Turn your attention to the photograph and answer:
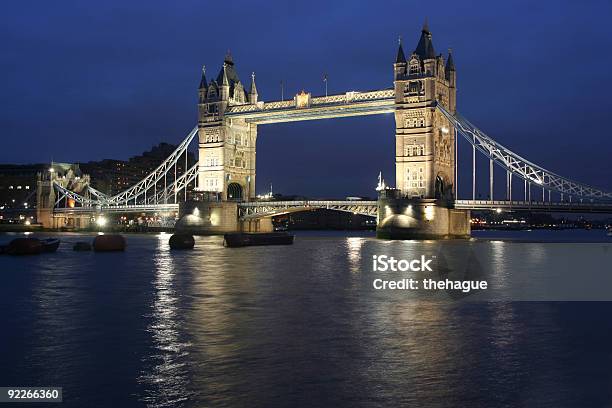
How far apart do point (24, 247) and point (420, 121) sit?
1520 inches

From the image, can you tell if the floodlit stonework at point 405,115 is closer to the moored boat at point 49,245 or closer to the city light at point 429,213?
the city light at point 429,213

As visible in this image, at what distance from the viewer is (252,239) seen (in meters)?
64.9

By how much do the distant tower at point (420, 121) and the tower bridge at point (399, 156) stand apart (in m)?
0.10

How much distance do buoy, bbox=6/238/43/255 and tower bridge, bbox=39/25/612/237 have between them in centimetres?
3130

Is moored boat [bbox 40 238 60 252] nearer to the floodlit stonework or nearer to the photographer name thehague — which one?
the photographer name thehague

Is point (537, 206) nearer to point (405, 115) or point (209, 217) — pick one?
point (405, 115)

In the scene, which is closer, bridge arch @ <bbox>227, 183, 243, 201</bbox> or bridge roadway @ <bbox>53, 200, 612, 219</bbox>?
bridge roadway @ <bbox>53, 200, 612, 219</bbox>

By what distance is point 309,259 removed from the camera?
1737 inches

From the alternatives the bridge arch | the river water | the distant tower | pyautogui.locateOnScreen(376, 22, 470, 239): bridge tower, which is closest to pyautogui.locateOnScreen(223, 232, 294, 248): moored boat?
pyautogui.locateOnScreen(376, 22, 470, 239): bridge tower

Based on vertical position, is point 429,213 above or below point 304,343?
above

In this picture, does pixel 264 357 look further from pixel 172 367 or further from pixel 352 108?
pixel 352 108

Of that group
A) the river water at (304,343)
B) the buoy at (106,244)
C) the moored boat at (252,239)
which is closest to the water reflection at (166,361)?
the river water at (304,343)

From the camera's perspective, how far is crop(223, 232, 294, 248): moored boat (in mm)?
59888

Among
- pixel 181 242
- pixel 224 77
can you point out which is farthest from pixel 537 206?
pixel 224 77
